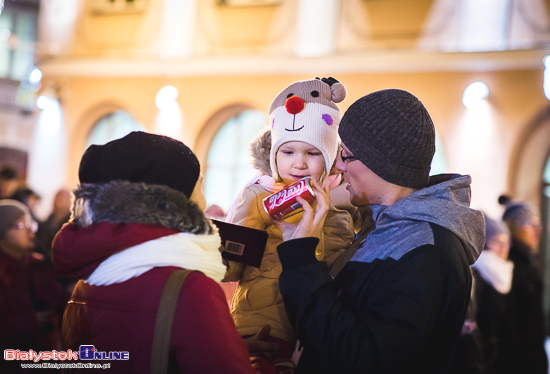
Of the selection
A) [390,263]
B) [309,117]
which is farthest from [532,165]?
[390,263]

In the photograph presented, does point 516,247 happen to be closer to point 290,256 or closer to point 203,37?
point 290,256

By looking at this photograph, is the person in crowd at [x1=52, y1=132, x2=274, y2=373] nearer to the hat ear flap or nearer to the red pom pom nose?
the red pom pom nose

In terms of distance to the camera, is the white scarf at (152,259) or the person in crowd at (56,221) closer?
the white scarf at (152,259)

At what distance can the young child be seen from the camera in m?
1.98

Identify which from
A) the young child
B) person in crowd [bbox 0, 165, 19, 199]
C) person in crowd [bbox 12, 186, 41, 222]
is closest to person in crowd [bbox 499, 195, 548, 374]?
the young child

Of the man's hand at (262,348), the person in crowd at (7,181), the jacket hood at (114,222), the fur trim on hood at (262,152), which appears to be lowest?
the person in crowd at (7,181)

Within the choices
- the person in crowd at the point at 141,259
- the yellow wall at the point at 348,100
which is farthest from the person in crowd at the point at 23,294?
the yellow wall at the point at 348,100

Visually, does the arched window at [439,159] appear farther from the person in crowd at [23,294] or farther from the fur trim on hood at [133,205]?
the fur trim on hood at [133,205]

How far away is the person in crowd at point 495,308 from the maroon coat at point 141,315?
377 cm

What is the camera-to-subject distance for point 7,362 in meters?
3.04

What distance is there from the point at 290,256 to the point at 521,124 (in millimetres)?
6907

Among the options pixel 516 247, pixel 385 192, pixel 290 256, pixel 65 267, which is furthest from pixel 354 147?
pixel 516 247

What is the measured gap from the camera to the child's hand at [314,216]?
1.62m

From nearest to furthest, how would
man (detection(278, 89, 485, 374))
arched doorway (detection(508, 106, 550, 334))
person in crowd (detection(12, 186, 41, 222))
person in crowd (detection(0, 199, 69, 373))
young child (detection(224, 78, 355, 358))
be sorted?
man (detection(278, 89, 485, 374)), young child (detection(224, 78, 355, 358)), person in crowd (detection(0, 199, 69, 373)), person in crowd (detection(12, 186, 41, 222)), arched doorway (detection(508, 106, 550, 334))
